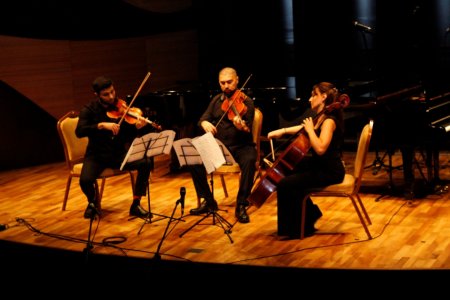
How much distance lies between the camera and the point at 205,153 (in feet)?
16.4

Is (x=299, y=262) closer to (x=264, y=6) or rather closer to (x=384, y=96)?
(x=384, y=96)

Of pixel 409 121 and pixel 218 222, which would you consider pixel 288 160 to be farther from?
pixel 409 121

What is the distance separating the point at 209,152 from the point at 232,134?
87 cm

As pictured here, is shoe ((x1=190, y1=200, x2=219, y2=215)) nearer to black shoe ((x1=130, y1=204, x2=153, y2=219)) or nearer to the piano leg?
black shoe ((x1=130, y1=204, x2=153, y2=219))

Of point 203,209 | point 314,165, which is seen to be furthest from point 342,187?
point 203,209

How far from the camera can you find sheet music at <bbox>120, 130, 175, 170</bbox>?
515 centimetres

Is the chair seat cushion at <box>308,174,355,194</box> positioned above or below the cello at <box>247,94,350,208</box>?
below

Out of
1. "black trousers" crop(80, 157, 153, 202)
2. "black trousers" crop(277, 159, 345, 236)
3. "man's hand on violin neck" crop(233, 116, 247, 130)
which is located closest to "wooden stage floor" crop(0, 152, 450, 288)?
"black trousers" crop(277, 159, 345, 236)

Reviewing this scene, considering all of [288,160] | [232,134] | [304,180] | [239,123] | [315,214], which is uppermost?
[239,123]

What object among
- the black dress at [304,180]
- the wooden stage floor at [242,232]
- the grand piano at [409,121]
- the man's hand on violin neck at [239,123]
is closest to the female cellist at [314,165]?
the black dress at [304,180]

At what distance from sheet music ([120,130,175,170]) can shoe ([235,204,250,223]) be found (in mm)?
825

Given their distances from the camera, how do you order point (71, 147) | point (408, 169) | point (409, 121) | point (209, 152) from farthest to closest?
point (71, 147) → point (408, 169) → point (409, 121) → point (209, 152)

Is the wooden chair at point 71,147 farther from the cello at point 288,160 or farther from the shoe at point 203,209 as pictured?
the cello at point 288,160

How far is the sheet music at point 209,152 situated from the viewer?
4953mm
